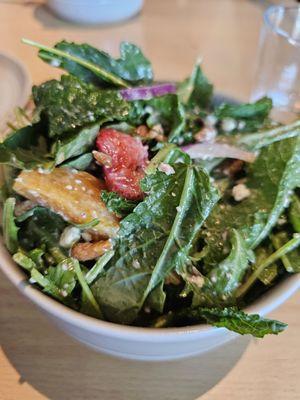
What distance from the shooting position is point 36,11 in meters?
1.66

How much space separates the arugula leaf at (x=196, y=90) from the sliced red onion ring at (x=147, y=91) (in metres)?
0.02

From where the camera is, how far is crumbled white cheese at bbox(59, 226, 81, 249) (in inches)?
24.7

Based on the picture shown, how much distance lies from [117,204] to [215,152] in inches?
8.5

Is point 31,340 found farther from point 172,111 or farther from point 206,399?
point 172,111

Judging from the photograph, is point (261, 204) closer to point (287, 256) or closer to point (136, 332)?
point (287, 256)

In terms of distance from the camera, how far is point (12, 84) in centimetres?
121

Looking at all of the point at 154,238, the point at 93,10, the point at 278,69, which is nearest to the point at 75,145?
the point at 154,238

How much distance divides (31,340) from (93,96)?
0.37m

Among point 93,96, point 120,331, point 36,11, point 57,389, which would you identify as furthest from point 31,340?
point 36,11

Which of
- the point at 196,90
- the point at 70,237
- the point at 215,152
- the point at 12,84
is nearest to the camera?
the point at 70,237

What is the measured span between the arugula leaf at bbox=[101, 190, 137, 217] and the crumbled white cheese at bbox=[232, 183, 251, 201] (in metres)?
0.17

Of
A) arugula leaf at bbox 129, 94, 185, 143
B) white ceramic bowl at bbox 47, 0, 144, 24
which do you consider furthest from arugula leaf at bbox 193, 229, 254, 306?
white ceramic bowl at bbox 47, 0, 144, 24

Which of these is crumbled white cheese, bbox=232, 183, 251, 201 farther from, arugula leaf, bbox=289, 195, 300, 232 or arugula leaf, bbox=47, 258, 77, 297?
arugula leaf, bbox=47, 258, 77, 297

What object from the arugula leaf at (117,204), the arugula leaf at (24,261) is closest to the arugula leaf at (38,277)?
the arugula leaf at (24,261)
